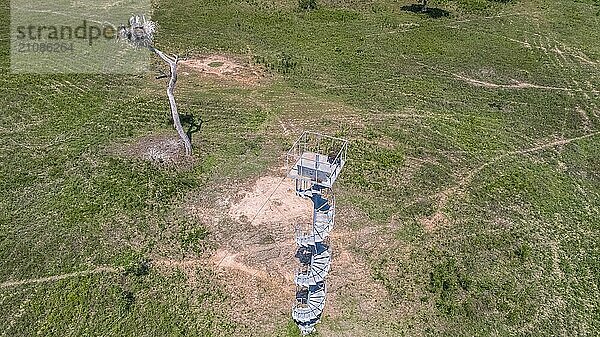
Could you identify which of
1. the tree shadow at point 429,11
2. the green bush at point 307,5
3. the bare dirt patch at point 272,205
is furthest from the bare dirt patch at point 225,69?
the tree shadow at point 429,11

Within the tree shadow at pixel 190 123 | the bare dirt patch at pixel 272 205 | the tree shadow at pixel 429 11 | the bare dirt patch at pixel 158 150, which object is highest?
the tree shadow at pixel 429 11

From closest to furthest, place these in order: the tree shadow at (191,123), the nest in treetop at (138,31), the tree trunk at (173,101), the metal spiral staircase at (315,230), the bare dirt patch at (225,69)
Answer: the metal spiral staircase at (315,230) < the nest in treetop at (138,31) < the tree trunk at (173,101) < the tree shadow at (191,123) < the bare dirt patch at (225,69)

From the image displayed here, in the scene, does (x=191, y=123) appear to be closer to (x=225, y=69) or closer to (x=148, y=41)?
(x=148, y=41)

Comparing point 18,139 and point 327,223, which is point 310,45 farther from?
point 327,223

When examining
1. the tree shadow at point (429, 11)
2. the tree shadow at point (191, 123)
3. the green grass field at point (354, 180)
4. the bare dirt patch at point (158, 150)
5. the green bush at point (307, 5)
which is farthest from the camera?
the green bush at point (307, 5)

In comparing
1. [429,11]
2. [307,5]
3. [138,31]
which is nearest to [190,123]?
[138,31]

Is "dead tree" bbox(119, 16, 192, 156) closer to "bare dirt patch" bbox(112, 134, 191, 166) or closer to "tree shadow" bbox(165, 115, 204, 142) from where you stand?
"bare dirt patch" bbox(112, 134, 191, 166)

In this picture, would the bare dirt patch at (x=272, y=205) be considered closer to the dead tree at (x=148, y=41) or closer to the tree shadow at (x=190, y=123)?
the dead tree at (x=148, y=41)
